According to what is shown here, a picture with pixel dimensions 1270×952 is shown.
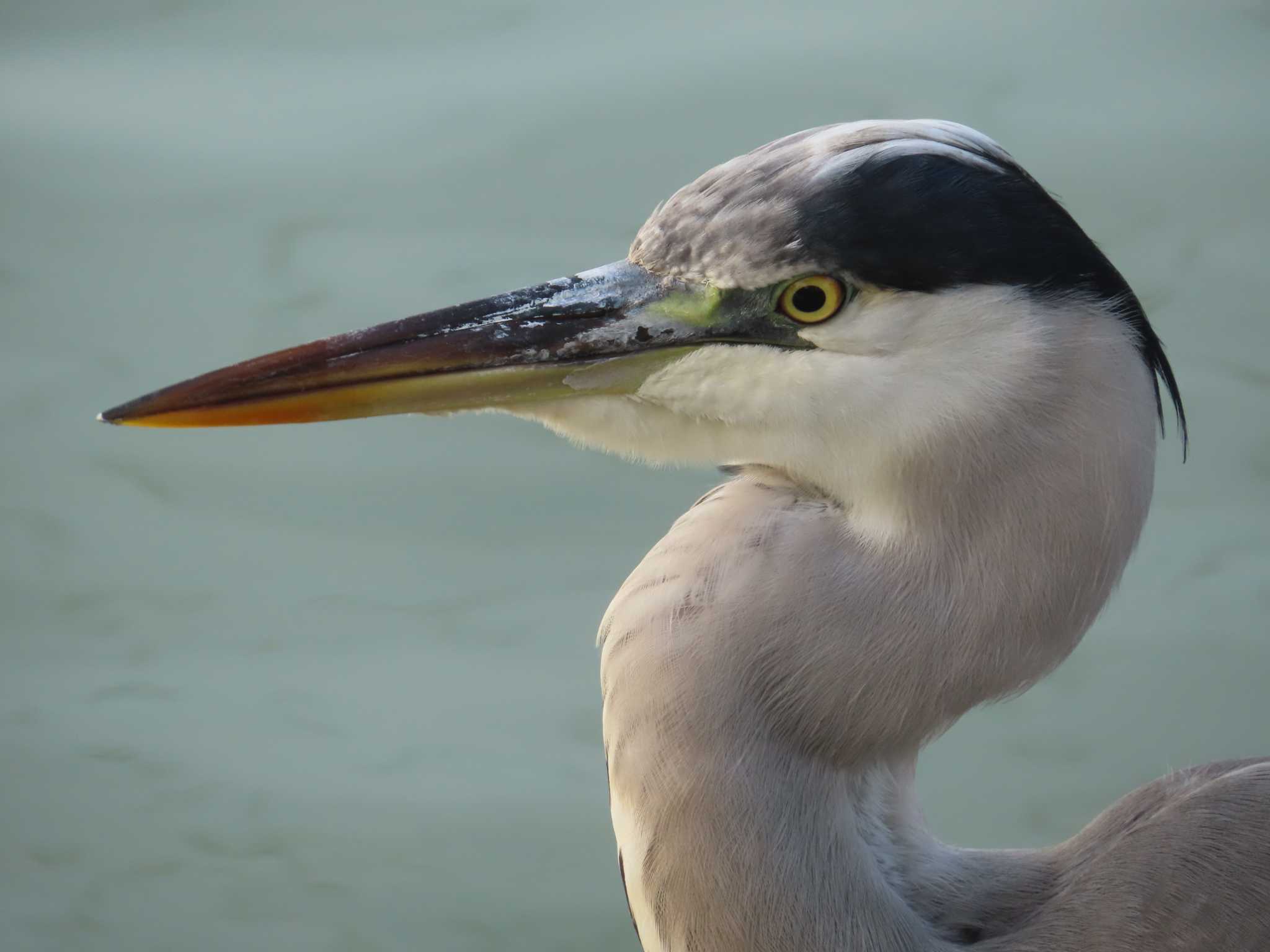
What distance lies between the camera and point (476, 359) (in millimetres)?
1335

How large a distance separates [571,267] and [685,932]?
5.58 ft

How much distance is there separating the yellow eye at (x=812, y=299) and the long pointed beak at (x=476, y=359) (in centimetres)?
6

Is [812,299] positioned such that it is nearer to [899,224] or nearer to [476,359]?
[899,224]

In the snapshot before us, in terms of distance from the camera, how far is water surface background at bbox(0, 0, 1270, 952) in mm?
2193

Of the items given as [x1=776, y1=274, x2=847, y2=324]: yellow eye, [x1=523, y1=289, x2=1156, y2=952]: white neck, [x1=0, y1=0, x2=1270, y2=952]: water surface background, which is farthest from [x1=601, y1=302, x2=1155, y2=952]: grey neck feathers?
[x1=0, y1=0, x2=1270, y2=952]: water surface background

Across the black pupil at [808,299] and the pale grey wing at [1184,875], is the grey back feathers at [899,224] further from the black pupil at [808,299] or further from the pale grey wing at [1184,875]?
the pale grey wing at [1184,875]

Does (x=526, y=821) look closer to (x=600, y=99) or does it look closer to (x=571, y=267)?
(x=571, y=267)

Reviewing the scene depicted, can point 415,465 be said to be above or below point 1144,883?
above

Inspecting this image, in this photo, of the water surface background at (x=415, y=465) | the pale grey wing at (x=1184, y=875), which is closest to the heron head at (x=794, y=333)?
the pale grey wing at (x=1184, y=875)

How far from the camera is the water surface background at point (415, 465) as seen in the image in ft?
7.20

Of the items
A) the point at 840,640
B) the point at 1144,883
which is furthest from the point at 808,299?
the point at 1144,883

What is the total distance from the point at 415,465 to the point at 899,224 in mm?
1575

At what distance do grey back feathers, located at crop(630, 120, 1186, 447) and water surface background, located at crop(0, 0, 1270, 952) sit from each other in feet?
3.74

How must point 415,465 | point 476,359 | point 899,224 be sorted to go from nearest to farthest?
1. point 899,224
2. point 476,359
3. point 415,465
